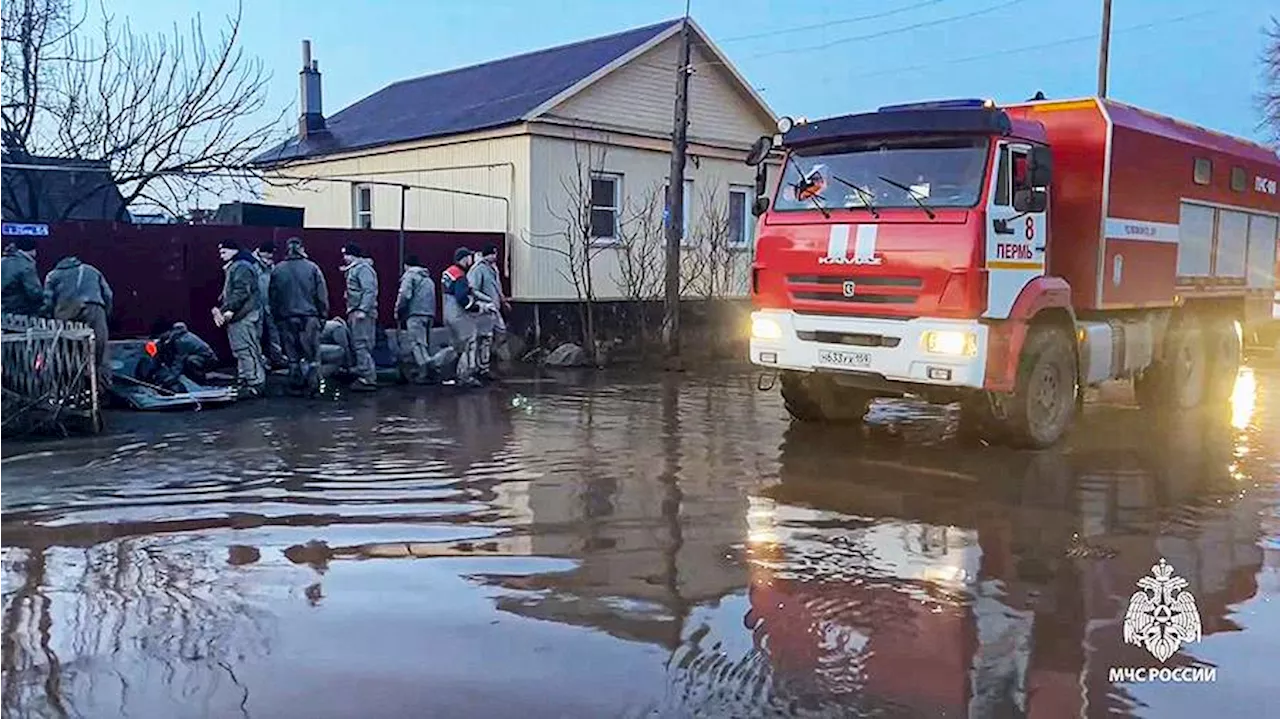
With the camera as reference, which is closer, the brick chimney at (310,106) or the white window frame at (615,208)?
the white window frame at (615,208)

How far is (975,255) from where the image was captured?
9.38 meters

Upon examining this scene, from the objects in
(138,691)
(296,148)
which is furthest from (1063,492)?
(296,148)

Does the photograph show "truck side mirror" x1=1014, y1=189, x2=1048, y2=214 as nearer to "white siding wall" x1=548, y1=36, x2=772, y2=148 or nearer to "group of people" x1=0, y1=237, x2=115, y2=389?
"group of people" x1=0, y1=237, x2=115, y2=389

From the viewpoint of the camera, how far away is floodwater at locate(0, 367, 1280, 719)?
4.77 metres

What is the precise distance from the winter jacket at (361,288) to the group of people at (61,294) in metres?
2.86

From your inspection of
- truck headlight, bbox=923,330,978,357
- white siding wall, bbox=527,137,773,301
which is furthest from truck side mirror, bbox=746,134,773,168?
white siding wall, bbox=527,137,773,301

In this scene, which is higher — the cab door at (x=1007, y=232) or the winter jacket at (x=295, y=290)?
the cab door at (x=1007, y=232)

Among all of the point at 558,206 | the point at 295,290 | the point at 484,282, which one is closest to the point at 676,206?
the point at 558,206

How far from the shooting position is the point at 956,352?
31.2ft

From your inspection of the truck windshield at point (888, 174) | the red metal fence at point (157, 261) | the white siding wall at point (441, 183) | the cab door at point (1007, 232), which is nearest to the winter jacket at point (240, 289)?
the red metal fence at point (157, 261)

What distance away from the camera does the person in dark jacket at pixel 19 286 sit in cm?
1238

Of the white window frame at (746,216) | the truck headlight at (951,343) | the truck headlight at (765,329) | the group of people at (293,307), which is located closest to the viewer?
the truck headlight at (951,343)

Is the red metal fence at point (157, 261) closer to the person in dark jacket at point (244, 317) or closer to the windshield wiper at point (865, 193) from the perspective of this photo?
the person in dark jacket at point (244, 317)

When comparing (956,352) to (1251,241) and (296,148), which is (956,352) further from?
(296,148)
